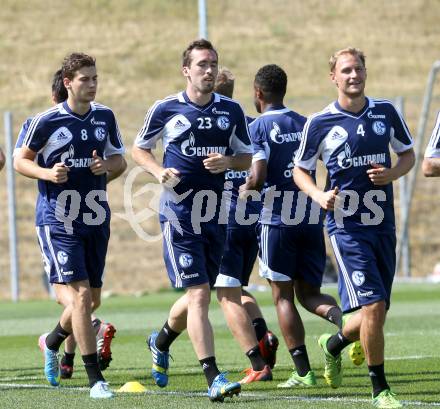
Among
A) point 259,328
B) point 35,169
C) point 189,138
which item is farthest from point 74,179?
point 259,328

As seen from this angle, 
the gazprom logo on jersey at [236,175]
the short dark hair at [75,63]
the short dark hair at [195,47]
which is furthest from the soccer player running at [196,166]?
the gazprom logo on jersey at [236,175]

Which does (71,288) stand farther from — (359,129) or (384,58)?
(384,58)

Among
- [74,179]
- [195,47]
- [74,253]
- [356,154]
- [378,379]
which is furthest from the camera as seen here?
[74,179]

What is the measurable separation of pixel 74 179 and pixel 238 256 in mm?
1636

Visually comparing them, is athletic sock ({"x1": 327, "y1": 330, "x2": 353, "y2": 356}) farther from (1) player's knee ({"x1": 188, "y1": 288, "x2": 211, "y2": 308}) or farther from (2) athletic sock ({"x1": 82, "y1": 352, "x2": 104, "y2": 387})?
(2) athletic sock ({"x1": 82, "y1": 352, "x2": 104, "y2": 387})

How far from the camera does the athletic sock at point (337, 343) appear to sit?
928 centimetres

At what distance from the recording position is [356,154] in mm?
8602

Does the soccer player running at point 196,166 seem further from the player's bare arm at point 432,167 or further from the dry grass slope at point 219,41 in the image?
the dry grass slope at point 219,41

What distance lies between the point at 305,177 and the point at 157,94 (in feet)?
96.0

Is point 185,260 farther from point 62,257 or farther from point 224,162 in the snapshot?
point 62,257

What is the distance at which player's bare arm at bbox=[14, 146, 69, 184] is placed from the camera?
31.2ft


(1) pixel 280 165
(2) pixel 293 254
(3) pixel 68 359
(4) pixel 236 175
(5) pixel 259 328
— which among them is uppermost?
(1) pixel 280 165

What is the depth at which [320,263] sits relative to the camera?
10.2 metres

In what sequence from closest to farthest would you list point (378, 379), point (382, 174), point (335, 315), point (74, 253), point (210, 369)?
point (378, 379), point (382, 174), point (210, 369), point (74, 253), point (335, 315)
